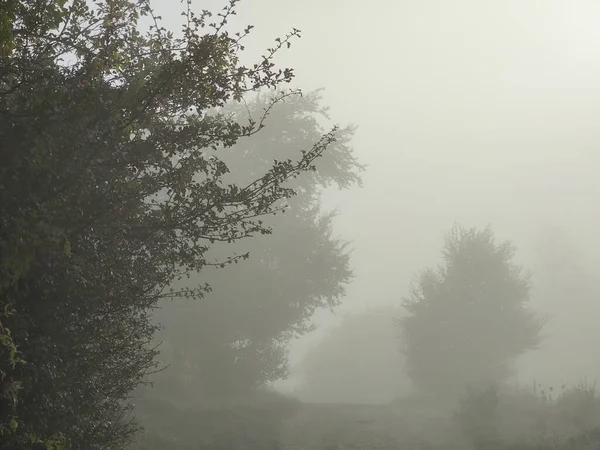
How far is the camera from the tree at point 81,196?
14.5 ft

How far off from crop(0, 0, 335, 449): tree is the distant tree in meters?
37.2

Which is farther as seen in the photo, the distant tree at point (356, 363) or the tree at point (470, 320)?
the distant tree at point (356, 363)

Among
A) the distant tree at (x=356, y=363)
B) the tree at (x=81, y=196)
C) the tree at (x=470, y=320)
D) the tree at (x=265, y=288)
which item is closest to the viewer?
the tree at (x=81, y=196)

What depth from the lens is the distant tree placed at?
146 feet

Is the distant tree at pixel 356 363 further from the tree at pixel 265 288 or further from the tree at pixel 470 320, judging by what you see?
the tree at pixel 265 288

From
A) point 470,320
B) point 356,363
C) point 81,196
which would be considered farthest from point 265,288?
point 356,363

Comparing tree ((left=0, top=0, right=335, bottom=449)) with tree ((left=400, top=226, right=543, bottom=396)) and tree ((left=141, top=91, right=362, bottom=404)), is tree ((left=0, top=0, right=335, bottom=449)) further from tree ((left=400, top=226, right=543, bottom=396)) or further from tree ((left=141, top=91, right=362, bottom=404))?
tree ((left=400, top=226, right=543, bottom=396))

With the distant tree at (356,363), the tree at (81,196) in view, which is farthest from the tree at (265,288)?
the distant tree at (356,363)

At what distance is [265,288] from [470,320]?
1147 cm

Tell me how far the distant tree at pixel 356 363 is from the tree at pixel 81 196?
1466 inches

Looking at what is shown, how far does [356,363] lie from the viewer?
49312 mm

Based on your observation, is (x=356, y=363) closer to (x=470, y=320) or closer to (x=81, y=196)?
(x=470, y=320)

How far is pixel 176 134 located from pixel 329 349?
50372mm

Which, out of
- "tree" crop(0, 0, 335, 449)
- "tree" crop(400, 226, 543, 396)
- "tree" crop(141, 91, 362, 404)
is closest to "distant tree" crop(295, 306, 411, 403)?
"tree" crop(400, 226, 543, 396)
